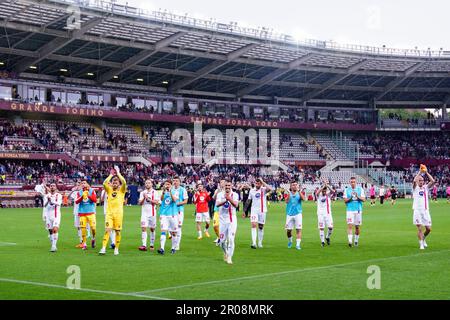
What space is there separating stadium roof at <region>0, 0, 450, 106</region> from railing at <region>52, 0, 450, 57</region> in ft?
0.37

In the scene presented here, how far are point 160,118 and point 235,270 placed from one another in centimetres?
6023

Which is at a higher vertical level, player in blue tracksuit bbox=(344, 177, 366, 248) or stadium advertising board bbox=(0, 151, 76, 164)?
stadium advertising board bbox=(0, 151, 76, 164)

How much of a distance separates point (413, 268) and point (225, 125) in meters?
64.6

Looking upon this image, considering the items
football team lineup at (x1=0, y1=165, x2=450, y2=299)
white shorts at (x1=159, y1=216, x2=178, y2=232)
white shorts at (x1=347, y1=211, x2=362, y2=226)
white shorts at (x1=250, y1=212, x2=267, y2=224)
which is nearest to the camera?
football team lineup at (x1=0, y1=165, x2=450, y2=299)

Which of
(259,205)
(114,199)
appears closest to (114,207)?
(114,199)

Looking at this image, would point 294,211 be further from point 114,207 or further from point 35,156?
point 35,156

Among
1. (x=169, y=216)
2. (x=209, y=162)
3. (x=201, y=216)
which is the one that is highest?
(x=209, y=162)

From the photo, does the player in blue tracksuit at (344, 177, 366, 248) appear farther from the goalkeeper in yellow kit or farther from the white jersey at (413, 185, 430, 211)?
the goalkeeper in yellow kit

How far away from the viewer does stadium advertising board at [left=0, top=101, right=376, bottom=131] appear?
64375mm

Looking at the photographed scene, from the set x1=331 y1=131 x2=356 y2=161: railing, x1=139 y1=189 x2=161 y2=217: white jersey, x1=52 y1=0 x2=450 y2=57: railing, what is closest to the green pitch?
x1=139 y1=189 x2=161 y2=217: white jersey

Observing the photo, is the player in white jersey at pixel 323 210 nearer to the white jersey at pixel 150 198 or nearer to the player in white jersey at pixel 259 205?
the player in white jersey at pixel 259 205

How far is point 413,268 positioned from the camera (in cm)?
1672

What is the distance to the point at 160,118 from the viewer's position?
249 ft

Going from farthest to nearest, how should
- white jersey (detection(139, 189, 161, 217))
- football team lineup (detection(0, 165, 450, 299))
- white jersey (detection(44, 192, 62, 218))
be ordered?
1. white jersey (detection(44, 192, 62, 218))
2. white jersey (detection(139, 189, 161, 217))
3. football team lineup (detection(0, 165, 450, 299))
